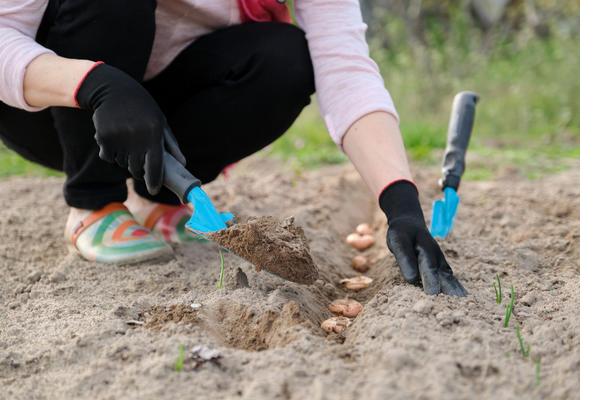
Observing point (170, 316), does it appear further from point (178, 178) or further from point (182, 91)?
point (182, 91)

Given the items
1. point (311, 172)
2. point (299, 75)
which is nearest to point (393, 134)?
point (299, 75)

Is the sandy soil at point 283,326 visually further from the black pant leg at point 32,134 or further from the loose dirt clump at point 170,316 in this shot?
the black pant leg at point 32,134

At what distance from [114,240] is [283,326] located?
0.80m

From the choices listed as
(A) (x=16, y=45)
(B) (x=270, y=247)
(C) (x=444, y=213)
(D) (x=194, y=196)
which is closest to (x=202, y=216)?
(D) (x=194, y=196)

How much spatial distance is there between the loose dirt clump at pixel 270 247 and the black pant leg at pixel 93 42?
600 mm

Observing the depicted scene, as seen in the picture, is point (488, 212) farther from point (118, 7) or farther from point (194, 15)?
point (118, 7)

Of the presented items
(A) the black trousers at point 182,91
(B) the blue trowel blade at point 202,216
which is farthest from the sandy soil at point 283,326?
(A) the black trousers at point 182,91

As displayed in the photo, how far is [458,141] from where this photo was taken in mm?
2297

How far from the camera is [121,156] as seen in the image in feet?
5.51

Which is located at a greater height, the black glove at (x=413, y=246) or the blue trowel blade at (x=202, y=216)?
the blue trowel blade at (x=202, y=216)

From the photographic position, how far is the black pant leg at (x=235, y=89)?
2.15m

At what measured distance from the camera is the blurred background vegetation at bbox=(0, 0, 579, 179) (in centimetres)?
391

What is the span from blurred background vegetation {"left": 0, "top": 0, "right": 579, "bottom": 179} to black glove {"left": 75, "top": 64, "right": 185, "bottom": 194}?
2072 mm

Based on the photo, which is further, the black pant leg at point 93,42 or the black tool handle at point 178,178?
the black pant leg at point 93,42
